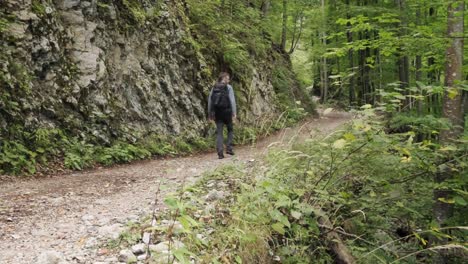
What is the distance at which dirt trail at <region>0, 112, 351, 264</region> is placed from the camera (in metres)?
3.72

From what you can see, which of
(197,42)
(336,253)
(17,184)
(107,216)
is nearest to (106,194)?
(107,216)

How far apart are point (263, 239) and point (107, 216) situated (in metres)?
2.12

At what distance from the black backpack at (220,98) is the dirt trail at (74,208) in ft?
6.91

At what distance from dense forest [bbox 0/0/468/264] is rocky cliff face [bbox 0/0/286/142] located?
49mm

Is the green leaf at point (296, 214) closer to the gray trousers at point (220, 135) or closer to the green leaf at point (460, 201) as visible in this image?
the green leaf at point (460, 201)

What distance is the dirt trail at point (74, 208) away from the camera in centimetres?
372

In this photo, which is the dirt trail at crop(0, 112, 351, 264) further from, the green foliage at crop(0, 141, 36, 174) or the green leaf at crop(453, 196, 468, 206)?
the green leaf at crop(453, 196, 468, 206)

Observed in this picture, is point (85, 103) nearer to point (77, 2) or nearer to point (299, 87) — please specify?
point (77, 2)

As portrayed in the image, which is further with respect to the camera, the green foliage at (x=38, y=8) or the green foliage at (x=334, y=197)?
the green foliage at (x=38, y=8)

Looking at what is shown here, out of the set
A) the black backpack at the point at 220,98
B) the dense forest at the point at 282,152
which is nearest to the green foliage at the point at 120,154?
the dense forest at the point at 282,152

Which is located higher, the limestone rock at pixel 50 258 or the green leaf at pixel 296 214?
the green leaf at pixel 296 214

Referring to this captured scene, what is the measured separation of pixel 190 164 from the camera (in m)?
8.45

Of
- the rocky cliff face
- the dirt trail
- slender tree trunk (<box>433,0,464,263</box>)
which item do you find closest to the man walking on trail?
the rocky cliff face

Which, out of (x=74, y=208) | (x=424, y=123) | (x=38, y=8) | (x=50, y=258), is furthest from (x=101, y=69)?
(x=424, y=123)
